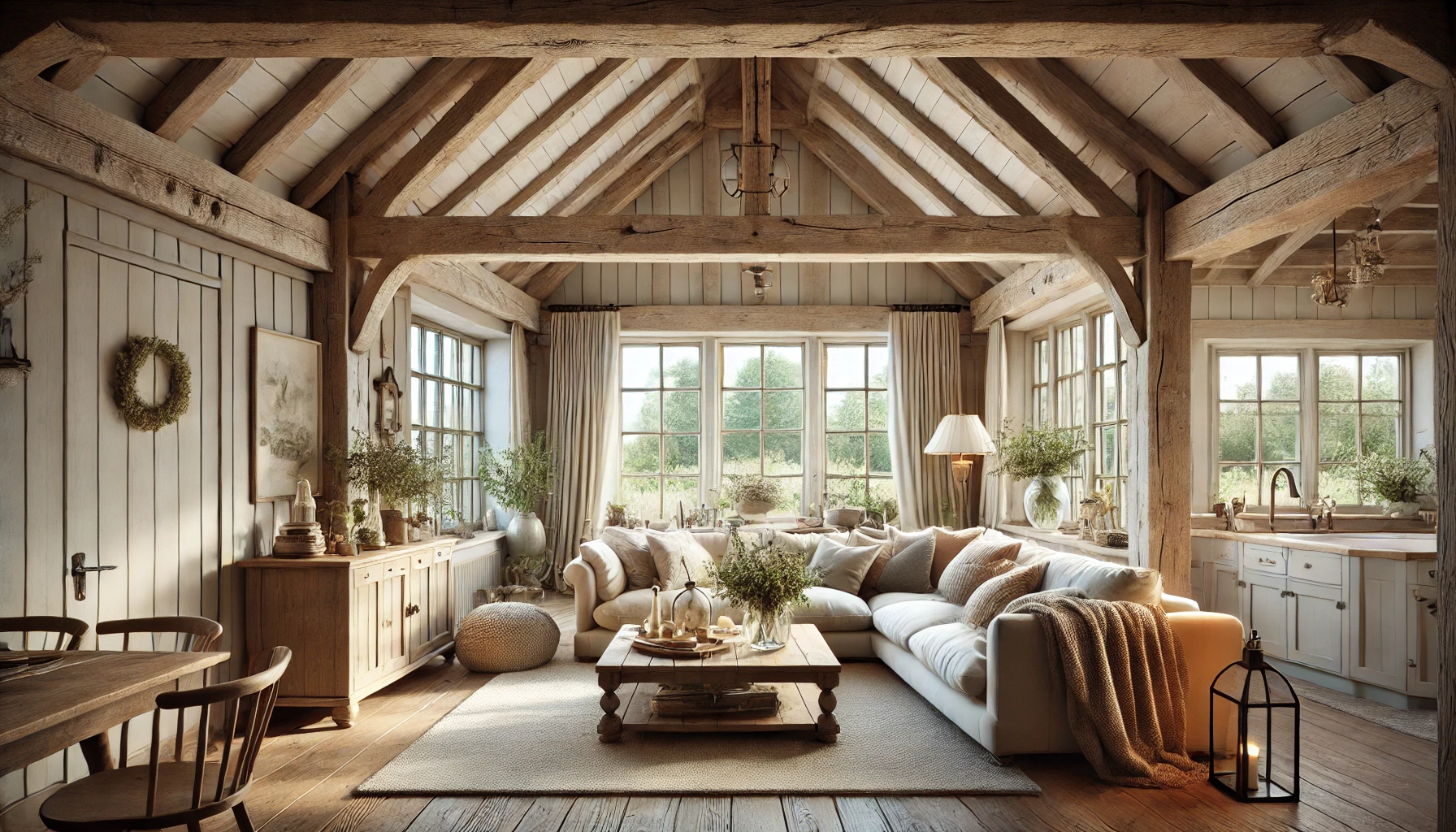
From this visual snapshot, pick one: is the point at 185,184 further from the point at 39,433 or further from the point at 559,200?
the point at 559,200

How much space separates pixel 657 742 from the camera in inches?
167

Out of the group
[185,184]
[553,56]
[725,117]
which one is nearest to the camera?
[553,56]

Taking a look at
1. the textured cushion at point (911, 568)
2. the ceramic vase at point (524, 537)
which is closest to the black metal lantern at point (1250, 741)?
the textured cushion at point (911, 568)

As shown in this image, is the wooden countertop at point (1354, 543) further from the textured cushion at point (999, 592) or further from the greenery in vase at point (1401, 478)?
the textured cushion at point (999, 592)

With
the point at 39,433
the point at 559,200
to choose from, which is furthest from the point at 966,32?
the point at 559,200

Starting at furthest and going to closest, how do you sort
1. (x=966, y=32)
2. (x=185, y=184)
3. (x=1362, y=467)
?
(x=1362, y=467) → (x=185, y=184) → (x=966, y=32)

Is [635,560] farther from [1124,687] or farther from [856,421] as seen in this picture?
[856,421]

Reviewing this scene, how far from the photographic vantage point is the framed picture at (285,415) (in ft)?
15.9

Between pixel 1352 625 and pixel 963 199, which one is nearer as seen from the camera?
pixel 1352 625

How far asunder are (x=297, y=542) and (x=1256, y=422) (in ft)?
21.0

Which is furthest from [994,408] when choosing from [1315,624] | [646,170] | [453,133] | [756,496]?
[453,133]

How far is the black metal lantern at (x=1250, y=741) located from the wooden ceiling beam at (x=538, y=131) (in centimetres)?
486

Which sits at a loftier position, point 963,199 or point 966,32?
point 963,199

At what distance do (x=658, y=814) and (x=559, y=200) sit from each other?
5.48 meters
